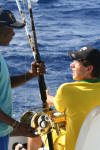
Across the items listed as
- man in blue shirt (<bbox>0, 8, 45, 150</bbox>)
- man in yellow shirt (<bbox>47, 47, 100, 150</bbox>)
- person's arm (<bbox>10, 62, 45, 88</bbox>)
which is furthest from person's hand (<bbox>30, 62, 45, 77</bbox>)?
man in blue shirt (<bbox>0, 8, 45, 150</bbox>)

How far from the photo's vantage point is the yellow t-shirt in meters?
2.16

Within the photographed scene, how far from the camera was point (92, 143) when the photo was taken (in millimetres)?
1795

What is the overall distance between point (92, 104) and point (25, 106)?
3.63 metres

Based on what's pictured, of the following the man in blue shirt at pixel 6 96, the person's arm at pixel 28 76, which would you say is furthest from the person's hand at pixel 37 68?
the man in blue shirt at pixel 6 96

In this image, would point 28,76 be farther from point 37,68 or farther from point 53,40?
point 53,40

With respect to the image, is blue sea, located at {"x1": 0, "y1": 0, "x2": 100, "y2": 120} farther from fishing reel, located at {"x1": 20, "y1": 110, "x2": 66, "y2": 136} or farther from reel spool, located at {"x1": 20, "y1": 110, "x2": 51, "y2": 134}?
reel spool, located at {"x1": 20, "y1": 110, "x2": 51, "y2": 134}

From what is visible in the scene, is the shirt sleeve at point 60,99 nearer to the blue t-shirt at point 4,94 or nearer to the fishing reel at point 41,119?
the fishing reel at point 41,119

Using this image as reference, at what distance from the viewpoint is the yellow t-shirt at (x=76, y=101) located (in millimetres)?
2156

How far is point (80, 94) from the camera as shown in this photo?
216cm

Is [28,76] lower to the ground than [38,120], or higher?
higher

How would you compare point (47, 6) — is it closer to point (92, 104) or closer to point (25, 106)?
point (25, 106)

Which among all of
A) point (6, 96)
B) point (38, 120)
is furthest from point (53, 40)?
point (6, 96)

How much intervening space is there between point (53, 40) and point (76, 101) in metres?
6.56

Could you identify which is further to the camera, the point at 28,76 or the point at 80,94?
the point at 28,76
